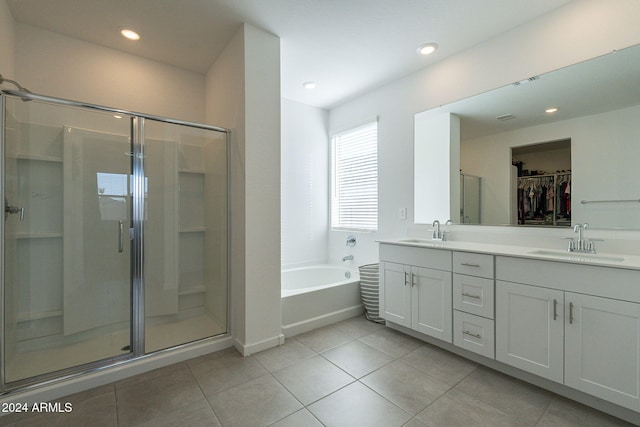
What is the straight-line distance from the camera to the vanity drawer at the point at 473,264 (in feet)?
6.30

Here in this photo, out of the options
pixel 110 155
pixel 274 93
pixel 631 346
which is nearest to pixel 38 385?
pixel 110 155

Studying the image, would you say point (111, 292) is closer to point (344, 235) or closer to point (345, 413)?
point (345, 413)

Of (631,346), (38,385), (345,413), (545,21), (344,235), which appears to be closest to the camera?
(631,346)

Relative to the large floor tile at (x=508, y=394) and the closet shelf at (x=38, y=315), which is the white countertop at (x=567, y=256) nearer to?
the large floor tile at (x=508, y=394)

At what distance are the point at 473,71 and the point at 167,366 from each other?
348 centimetres

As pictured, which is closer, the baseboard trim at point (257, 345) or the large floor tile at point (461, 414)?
the large floor tile at point (461, 414)

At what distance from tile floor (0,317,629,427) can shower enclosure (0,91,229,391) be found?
1.13ft

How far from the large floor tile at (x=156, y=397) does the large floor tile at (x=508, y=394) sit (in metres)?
1.71

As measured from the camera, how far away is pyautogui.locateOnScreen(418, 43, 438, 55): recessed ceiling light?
239 centimetres

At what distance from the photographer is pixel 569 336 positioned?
157cm

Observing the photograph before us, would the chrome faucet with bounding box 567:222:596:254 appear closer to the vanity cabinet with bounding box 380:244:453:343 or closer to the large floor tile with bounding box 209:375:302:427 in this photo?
the vanity cabinet with bounding box 380:244:453:343

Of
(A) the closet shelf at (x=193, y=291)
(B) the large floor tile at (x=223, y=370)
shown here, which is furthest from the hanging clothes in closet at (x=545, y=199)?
(A) the closet shelf at (x=193, y=291)

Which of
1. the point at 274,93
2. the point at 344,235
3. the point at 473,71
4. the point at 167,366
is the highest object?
the point at 473,71

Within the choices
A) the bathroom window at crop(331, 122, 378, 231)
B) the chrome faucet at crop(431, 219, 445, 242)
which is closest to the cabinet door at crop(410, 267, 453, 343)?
the chrome faucet at crop(431, 219, 445, 242)
